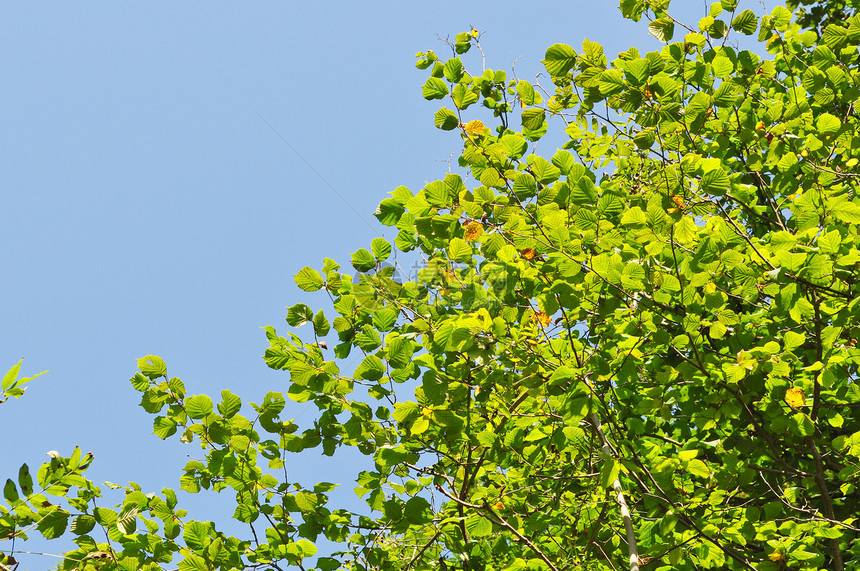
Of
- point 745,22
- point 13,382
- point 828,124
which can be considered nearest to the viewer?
point 13,382

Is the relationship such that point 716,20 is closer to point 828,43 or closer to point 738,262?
point 828,43

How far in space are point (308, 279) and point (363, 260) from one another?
27cm

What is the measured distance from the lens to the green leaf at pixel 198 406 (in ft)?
8.07

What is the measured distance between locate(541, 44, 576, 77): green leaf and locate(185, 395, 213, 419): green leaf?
2307 mm

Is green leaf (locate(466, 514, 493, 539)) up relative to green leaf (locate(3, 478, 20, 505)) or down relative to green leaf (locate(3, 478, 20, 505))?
down

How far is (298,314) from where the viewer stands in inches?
105

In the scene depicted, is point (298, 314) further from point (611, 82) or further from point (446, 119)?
point (611, 82)

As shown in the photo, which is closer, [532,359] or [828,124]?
[532,359]

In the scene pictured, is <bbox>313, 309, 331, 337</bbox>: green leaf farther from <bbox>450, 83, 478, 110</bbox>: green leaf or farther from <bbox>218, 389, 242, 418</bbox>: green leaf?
<bbox>450, 83, 478, 110</bbox>: green leaf

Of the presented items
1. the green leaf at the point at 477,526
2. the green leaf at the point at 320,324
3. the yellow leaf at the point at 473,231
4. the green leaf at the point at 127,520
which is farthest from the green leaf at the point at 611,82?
the green leaf at the point at 127,520

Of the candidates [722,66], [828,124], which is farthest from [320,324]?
[828,124]

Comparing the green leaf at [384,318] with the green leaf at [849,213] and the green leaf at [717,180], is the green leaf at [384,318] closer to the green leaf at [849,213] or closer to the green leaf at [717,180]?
the green leaf at [717,180]

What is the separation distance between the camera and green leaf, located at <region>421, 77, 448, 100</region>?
9.82 ft

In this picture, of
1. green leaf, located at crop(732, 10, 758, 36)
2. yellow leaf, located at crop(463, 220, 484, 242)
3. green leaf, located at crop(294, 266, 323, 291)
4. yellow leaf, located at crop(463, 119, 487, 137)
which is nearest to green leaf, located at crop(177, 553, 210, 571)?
green leaf, located at crop(294, 266, 323, 291)
